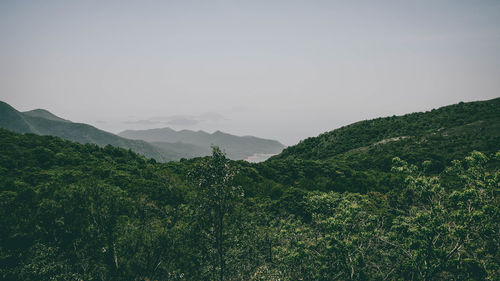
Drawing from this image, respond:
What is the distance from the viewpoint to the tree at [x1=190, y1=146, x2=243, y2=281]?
21812mm

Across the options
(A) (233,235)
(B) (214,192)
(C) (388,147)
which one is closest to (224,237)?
(A) (233,235)

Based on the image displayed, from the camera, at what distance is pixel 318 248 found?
2534 centimetres

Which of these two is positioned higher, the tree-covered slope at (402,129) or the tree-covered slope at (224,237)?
the tree-covered slope at (402,129)

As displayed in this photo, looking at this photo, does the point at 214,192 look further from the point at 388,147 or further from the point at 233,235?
the point at 388,147

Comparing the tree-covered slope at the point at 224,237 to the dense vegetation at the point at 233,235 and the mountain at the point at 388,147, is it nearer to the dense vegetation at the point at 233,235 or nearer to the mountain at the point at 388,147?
the dense vegetation at the point at 233,235

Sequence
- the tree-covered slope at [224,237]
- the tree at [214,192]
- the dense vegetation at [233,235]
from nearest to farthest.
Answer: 1. the dense vegetation at [233,235]
2. the tree-covered slope at [224,237]
3. the tree at [214,192]

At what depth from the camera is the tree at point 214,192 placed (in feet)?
71.6

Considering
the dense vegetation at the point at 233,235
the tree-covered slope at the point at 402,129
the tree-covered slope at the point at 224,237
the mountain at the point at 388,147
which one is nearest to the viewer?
the dense vegetation at the point at 233,235

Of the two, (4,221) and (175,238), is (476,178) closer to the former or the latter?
(175,238)

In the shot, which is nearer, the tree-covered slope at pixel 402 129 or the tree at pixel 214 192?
the tree at pixel 214 192

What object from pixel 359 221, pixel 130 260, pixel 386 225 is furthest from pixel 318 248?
pixel 130 260

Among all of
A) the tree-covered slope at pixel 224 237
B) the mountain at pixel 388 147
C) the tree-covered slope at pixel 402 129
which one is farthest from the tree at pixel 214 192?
the tree-covered slope at pixel 402 129

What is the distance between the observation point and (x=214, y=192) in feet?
72.4

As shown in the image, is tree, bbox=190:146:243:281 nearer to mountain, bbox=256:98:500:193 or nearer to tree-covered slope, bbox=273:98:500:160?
mountain, bbox=256:98:500:193
